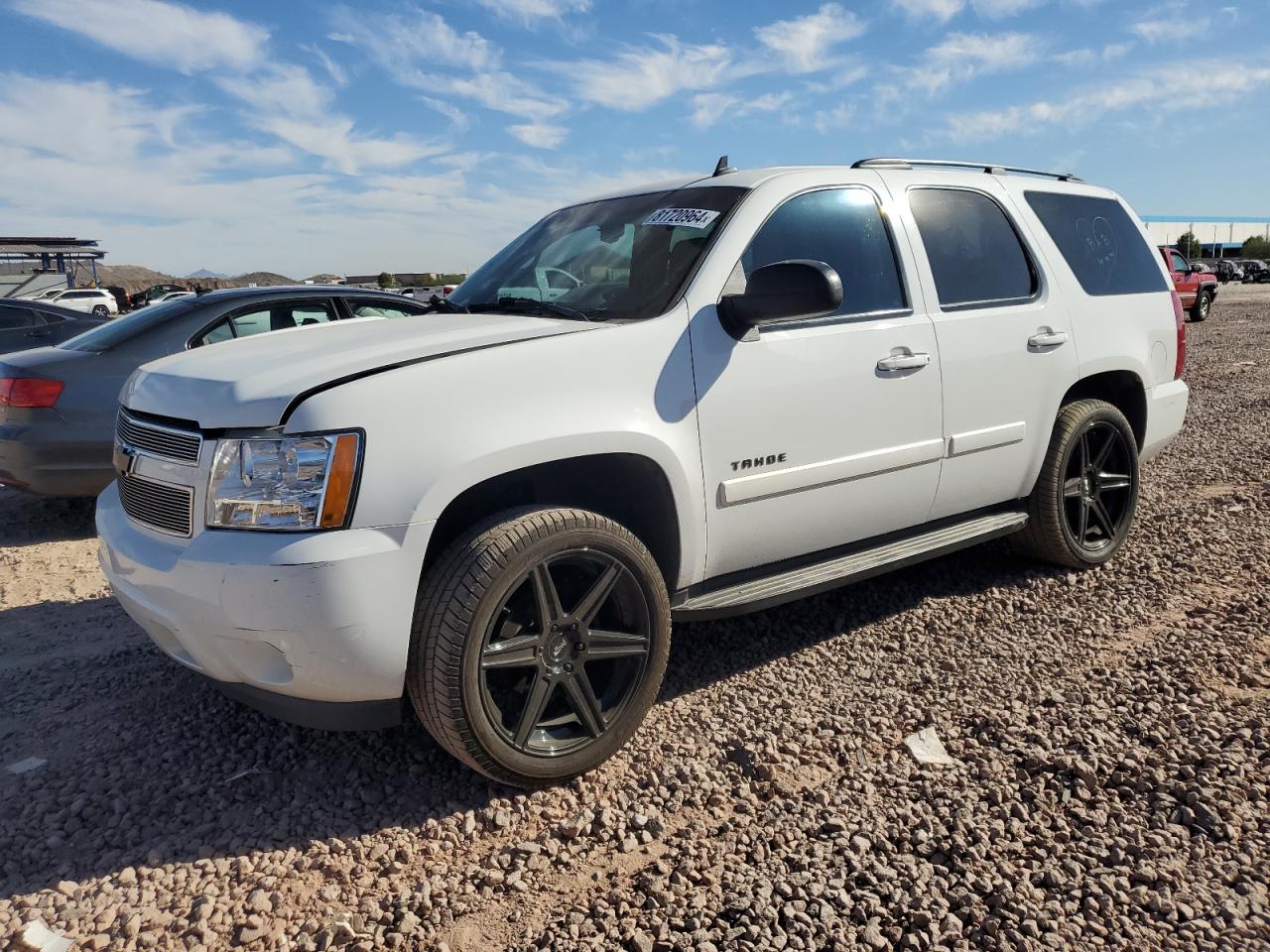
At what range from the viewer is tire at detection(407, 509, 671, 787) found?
2.55m

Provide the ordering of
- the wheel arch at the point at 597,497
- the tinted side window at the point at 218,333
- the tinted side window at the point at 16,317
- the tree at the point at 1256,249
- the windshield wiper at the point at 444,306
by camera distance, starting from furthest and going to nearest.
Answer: the tree at the point at 1256,249
the tinted side window at the point at 16,317
the tinted side window at the point at 218,333
the windshield wiper at the point at 444,306
the wheel arch at the point at 597,497

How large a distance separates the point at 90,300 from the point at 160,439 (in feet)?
111

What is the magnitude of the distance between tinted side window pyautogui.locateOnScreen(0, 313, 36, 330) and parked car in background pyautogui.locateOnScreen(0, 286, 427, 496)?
5684 mm

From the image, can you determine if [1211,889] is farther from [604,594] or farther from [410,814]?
[410,814]

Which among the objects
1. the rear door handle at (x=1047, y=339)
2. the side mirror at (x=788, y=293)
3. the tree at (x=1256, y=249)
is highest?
the tree at (x=1256, y=249)

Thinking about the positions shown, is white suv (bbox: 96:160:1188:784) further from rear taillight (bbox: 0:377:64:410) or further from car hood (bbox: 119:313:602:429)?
rear taillight (bbox: 0:377:64:410)

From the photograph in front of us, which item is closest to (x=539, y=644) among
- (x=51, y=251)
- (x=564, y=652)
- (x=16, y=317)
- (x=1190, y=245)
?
(x=564, y=652)

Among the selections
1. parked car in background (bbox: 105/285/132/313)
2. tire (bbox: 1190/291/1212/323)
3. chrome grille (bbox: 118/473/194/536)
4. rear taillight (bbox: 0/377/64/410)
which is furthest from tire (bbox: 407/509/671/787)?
parked car in background (bbox: 105/285/132/313)

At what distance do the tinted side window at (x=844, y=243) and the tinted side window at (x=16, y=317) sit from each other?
34.0ft

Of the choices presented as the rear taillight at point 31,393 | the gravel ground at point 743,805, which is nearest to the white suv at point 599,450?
the gravel ground at point 743,805

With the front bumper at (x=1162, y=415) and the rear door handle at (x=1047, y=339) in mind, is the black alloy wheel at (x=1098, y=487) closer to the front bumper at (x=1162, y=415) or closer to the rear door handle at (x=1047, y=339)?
the front bumper at (x=1162, y=415)

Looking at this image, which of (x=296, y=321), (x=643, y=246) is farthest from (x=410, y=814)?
(x=296, y=321)

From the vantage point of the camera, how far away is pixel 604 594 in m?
2.83

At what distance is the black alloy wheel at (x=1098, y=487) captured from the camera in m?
4.48
